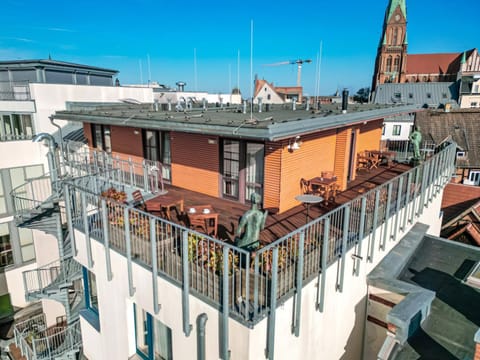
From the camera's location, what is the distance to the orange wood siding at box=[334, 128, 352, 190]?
1049 cm

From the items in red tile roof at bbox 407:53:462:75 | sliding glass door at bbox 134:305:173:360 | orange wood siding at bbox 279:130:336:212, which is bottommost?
sliding glass door at bbox 134:305:173:360

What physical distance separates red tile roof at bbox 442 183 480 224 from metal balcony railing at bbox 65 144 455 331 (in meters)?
15.3

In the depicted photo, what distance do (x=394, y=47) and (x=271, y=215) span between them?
8196cm

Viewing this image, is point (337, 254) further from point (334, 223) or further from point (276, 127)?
point (276, 127)

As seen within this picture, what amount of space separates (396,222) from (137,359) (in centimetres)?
738

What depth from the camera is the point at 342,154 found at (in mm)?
10547

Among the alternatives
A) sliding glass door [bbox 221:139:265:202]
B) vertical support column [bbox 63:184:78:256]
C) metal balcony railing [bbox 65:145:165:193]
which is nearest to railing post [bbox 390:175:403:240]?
sliding glass door [bbox 221:139:265:202]

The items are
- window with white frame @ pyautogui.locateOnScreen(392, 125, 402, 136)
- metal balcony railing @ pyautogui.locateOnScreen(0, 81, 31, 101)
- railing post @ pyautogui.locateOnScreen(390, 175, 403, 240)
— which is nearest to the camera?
railing post @ pyautogui.locateOnScreen(390, 175, 403, 240)

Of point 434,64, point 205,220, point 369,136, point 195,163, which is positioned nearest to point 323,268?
point 205,220

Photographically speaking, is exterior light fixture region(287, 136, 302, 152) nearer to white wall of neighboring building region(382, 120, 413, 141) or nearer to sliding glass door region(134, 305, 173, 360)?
sliding glass door region(134, 305, 173, 360)

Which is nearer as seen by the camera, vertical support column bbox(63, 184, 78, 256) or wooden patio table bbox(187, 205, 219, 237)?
wooden patio table bbox(187, 205, 219, 237)

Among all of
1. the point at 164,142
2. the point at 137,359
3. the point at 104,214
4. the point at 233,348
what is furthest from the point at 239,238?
the point at 164,142

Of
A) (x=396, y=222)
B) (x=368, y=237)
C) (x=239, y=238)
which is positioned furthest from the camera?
(x=396, y=222)

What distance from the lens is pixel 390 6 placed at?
247 ft
